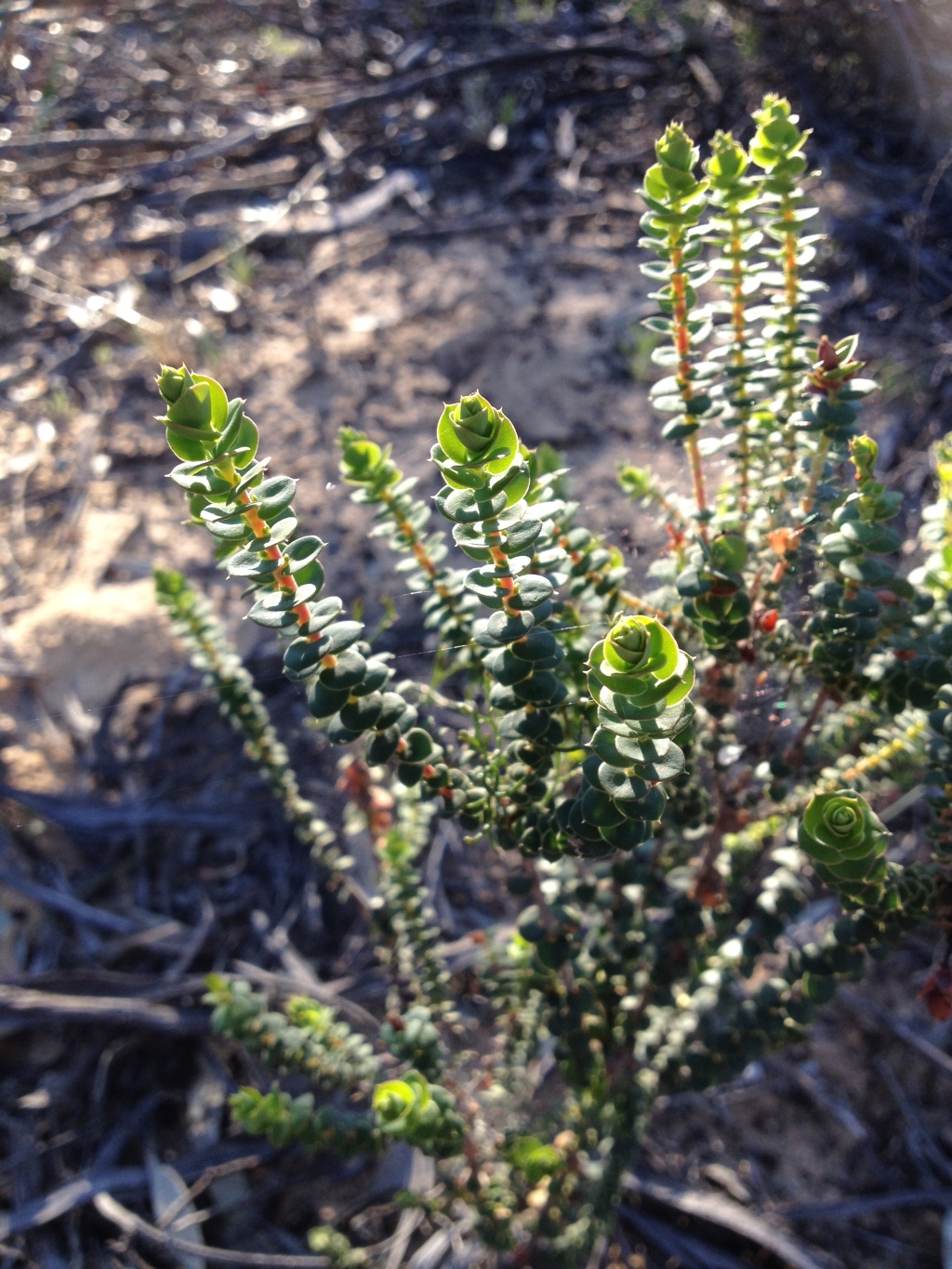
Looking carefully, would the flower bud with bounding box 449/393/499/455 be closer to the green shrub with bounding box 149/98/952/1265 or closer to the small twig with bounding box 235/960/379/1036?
the green shrub with bounding box 149/98/952/1265

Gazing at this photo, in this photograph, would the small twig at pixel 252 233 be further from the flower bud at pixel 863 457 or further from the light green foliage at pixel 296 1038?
the flower bud at pixel 863 457

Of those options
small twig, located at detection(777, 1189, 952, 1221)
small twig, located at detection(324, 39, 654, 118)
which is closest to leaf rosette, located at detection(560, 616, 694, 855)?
small twig, located at detection(777, 1189, 952, 1221)

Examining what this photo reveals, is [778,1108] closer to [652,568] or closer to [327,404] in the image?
[652,568]

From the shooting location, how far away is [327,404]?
3549mm

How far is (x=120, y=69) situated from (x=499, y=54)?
2.41m

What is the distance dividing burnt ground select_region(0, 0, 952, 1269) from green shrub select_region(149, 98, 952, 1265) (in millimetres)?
337

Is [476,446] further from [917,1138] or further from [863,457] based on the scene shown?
[917,1138]

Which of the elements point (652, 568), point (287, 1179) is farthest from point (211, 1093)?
point (652, 568)

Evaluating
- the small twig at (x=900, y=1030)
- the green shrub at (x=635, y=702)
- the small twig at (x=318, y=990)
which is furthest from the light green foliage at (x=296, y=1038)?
the small twig at (x=900, y=1030)

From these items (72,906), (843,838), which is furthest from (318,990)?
(843,838)

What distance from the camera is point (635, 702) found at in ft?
2.63

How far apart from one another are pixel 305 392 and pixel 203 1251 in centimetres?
287

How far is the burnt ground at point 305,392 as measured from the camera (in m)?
2.08

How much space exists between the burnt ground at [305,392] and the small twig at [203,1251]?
0.05m
